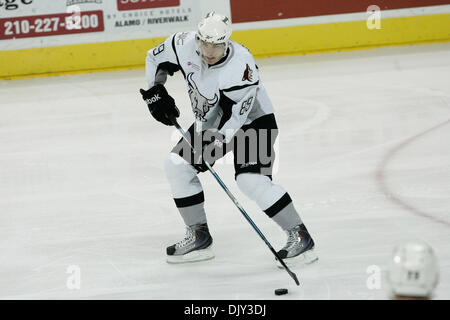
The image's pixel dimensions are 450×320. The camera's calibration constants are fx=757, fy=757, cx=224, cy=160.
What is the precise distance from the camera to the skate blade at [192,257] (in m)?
3.10

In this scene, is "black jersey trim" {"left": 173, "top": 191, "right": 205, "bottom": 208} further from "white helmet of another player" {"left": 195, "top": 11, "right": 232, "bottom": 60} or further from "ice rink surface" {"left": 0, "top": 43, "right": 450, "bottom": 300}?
"white helmet of another player" {"left": 195, "top": 11, "right": 232, "bottom": 60}

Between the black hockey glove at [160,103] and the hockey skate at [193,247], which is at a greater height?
the black hockey glove at [160,103]

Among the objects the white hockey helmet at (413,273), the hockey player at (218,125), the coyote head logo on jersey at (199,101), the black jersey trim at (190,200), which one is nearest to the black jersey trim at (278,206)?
the hockey player at (218,125)

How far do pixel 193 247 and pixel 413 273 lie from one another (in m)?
2.19

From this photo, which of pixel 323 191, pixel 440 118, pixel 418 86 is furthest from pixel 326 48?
pixel 323 191

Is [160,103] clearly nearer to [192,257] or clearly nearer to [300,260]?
[192,257]

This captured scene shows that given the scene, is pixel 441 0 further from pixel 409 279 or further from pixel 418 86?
pixel 409 279

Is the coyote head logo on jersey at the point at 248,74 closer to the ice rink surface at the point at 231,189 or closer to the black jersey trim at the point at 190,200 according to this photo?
the black jersey trim at the point at 190,200

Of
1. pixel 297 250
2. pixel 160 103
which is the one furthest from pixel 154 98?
pixel 297 250

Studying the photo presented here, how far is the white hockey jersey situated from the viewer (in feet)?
9.27

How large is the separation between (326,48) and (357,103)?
235 cm

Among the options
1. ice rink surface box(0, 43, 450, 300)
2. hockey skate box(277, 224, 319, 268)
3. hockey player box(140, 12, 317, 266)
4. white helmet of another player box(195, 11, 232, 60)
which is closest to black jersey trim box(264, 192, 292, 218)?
hockey player box(140, 12, 317, 266)

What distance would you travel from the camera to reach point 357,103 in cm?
598

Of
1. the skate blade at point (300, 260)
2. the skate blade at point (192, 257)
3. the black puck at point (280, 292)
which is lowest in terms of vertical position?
the skate blade at point (192, 257)
